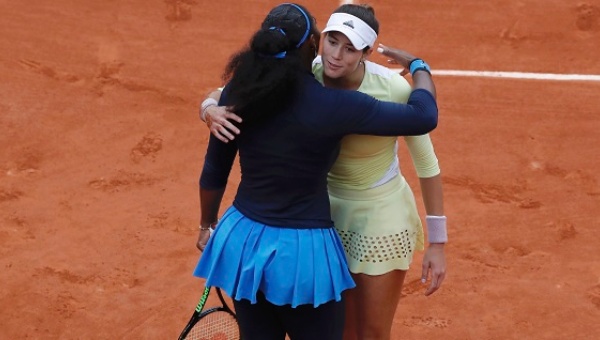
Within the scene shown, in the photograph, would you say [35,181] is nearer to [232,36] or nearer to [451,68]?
[232,36]

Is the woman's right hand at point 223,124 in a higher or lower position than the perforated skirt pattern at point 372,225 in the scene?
higher

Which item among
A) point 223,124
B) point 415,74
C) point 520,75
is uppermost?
point 415,74

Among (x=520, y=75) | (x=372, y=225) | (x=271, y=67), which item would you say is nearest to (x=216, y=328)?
(x=372, y=225)

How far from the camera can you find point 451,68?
24.5 ft

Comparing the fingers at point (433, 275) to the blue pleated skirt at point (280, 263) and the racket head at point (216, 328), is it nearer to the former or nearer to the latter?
the blue pleated skirt at point (280, 263)

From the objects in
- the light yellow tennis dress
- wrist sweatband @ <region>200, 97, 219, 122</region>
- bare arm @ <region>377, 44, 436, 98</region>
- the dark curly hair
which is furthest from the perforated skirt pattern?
the dark curly hair

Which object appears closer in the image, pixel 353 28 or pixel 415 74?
pixel 353 28

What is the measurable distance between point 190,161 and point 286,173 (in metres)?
3.59

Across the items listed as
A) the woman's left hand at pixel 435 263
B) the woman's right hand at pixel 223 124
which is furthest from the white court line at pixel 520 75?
the woman's right hand at pixel 223 124

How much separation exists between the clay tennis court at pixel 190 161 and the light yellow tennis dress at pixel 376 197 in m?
1.59

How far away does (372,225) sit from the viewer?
3307 millimetres

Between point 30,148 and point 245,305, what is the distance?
393 centimetres

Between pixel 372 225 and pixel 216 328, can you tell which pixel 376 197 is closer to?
pixel 372 225

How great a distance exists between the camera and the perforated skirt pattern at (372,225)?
3.30 meters
